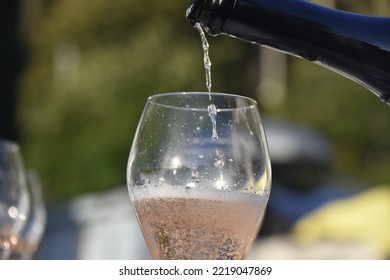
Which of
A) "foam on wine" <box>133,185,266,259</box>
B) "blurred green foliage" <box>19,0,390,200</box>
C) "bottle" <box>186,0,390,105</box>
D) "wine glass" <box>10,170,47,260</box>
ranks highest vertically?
"bottle" <box>186,0,390,105</box>

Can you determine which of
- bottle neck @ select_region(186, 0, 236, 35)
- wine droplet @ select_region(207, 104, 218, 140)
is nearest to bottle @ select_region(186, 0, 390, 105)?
bottle neck @ select_region(186, 0, 236, 35)

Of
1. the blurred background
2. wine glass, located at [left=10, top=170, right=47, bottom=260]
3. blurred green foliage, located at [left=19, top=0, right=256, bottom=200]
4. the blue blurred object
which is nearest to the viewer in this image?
wine glass, located at [left=10, top=170, right=47, bottom=260]

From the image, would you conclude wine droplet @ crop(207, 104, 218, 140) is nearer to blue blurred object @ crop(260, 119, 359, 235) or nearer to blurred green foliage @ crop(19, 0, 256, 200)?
blue blurred object @ crop(260, 119, 359, 235)

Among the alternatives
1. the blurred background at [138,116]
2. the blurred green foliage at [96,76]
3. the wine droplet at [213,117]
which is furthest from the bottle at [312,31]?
the blurred green foliage at [96,76]

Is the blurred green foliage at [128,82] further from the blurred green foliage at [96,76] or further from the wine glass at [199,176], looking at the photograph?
the wine glass at [199,176]

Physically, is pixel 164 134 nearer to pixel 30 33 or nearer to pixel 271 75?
pixel 30 33

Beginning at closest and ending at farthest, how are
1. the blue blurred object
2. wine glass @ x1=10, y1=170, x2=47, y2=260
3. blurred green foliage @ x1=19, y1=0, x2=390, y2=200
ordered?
wine glass @ x1=10, y1=170, x2=47, y2=260 < the blue blurred object < blurred green foliage @ x1=19, y1=0, x2=390, y2=200

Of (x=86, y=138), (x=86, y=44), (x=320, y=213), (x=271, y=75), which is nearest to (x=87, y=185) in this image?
(x=86, y=138)
